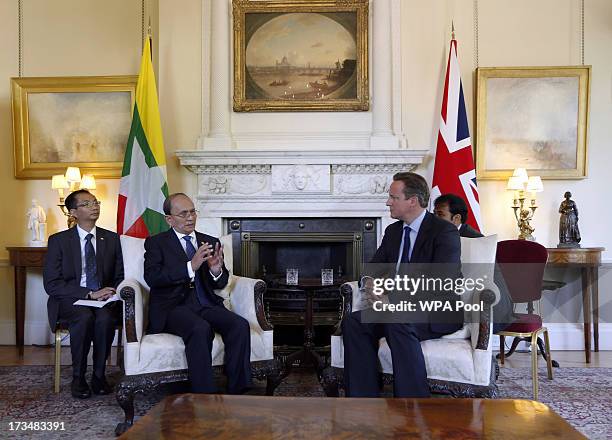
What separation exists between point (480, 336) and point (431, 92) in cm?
293

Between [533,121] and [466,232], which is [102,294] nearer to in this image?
[466,232]

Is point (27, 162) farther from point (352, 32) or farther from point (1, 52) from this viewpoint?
point (352, 32)

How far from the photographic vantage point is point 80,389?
3.82 metres

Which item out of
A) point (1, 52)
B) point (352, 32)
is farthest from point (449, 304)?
point (1, 52)

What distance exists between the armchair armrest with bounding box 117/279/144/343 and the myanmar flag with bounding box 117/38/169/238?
1.75 m

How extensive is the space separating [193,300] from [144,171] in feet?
6.35

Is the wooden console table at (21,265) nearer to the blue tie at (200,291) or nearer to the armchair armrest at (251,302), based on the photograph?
the blue tie at (200,291)

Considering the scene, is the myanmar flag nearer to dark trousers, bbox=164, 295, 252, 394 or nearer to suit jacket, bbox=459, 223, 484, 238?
dark trousers, bbox=164, 295, 252, 394

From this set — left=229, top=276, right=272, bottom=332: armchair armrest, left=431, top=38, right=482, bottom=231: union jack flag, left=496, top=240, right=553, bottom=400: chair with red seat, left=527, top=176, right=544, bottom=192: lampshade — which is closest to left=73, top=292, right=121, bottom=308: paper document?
left=229, top=276, right=272, bottom=332: armchair armrest

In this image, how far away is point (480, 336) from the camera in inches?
123

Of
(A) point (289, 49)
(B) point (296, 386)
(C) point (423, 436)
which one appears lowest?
(B) point (296, 386)

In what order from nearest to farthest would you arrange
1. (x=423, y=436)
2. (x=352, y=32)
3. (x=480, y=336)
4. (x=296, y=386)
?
(x=423, y=436)
(x=480, y=336)
(x=296, y=386)
(x=352, y=32)

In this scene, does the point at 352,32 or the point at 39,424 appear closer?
the point at 39,424

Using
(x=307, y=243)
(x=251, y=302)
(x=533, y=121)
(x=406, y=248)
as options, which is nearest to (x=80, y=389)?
(x=251, y=302)
